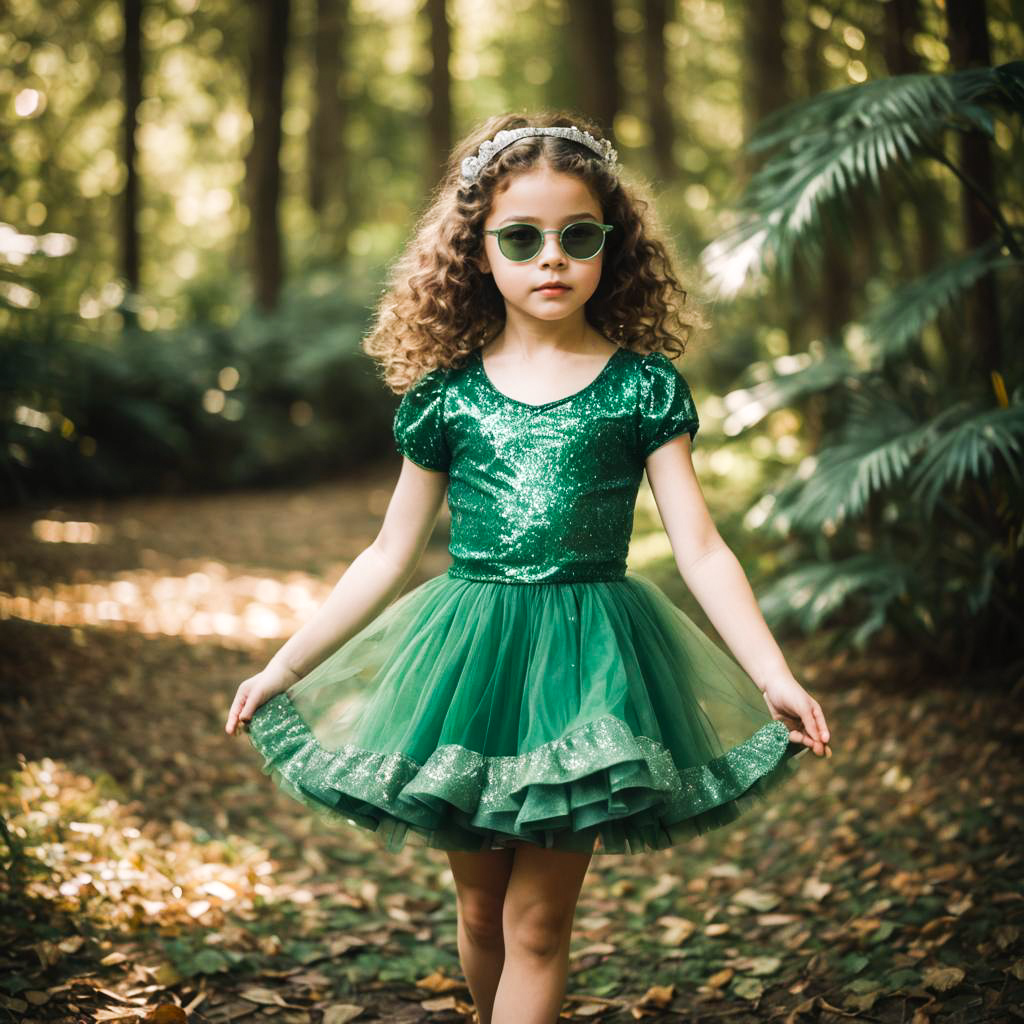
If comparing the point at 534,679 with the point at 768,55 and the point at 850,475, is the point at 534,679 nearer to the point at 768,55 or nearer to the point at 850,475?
the point at 850,475

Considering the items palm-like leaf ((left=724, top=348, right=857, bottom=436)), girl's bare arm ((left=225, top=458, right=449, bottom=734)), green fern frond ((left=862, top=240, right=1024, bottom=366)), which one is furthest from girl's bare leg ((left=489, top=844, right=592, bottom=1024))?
palm-like leaf ((left=724, top=348, right=857, bottom=436))

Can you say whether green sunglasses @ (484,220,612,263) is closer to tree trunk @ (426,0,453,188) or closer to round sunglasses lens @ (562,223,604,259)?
round sunglasses lens @ (562,223,604,259)

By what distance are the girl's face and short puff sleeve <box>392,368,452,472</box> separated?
0.29 m

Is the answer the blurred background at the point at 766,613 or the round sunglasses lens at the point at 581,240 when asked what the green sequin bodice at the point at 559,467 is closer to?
the round sunglasses lens at the point at 581,240

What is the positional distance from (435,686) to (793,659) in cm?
379

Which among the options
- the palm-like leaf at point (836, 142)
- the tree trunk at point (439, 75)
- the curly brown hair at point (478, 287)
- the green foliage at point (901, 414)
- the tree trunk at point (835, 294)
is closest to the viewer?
the curly brown hair at point (478, 287)

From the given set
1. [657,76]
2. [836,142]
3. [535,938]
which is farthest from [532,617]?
[657,76]

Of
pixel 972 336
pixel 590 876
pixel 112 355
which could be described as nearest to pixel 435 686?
pixel 590 876

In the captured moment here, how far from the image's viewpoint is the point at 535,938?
223cm

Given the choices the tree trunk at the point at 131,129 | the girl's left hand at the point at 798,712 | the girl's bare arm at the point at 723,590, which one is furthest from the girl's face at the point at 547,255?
the tree trunk at the point at 131,129

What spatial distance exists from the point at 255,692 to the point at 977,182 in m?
3.47

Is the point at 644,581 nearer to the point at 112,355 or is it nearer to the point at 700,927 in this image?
the point at 700,927

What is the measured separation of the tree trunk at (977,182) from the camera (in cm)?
416

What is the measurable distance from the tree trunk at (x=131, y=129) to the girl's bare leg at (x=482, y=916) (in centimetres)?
1137
